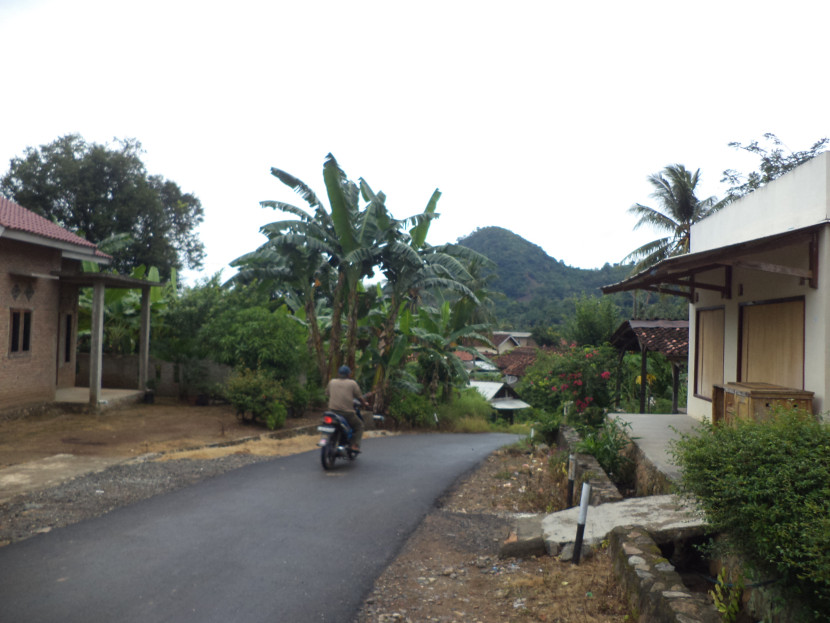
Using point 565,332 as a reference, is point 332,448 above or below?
below

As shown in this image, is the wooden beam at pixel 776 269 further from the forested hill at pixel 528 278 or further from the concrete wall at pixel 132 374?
the forested hill at pixel 528 278

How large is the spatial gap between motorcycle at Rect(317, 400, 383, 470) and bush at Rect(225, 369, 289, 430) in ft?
15.9

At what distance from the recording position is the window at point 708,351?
38.4ft

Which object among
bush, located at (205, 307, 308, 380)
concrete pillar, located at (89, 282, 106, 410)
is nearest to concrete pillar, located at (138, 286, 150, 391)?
bush, located at (205, 307, 308, 380)

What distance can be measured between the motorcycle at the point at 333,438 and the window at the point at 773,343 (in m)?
6.51

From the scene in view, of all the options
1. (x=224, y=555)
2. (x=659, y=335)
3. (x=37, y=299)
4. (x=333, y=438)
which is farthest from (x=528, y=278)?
(x=224, y=555)

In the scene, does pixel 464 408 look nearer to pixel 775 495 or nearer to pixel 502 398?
pixel 502 398

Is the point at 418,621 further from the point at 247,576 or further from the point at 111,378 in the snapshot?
the point at 111,378

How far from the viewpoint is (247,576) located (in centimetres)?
590

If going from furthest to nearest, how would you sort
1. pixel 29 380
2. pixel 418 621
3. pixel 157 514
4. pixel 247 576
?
pixel 29 380
pixel 157 514
pixel 247 576
pixel 418 621

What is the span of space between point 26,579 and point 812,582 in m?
5.85

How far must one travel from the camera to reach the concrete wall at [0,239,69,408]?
15391mm

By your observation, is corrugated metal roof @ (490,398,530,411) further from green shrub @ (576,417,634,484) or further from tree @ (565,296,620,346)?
green shrub @ (576,417,634,484)

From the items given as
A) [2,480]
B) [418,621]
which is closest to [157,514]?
[2,480]
